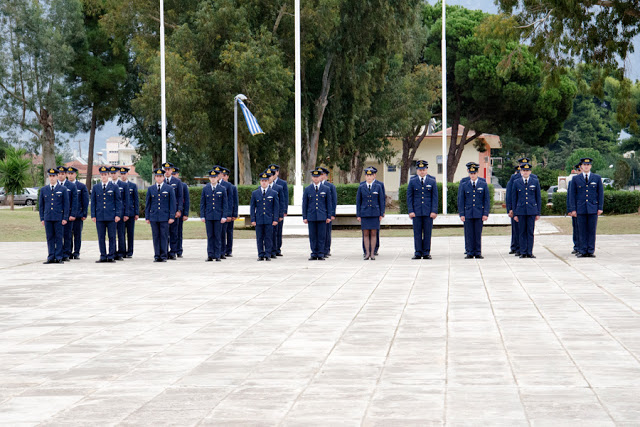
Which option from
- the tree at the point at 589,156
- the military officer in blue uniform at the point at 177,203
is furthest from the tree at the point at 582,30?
the tree at the point at 589,156

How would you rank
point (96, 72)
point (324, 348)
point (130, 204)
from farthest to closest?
1. point (96, 72)
2. point (130, 204)
3. point (324, 348)

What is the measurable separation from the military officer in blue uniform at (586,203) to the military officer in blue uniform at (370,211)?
370 centimetres

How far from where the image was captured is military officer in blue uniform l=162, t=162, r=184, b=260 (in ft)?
63.4

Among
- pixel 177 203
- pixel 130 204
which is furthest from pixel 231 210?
pixel 130 204

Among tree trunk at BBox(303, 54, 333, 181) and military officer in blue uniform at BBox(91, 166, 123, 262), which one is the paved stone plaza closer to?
military officer in blue uniform at BBox(91, 166, 123, 262)

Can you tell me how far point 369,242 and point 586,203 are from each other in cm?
428

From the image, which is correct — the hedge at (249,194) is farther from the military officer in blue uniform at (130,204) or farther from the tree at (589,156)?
the tree at (589,156)

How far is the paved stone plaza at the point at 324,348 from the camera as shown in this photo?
19.2 feet

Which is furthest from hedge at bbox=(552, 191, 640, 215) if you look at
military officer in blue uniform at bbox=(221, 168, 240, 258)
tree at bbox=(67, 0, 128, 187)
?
tree at bbox=(67, 0, 128, 187)

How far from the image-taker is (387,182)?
76000mm

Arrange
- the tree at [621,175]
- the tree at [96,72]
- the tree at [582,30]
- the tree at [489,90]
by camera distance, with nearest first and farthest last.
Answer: the tree at [582,30] → the tree at [621,175] → the tree at [489,90] → the tree at [96,72]

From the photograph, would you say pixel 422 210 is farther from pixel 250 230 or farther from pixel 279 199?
pixel 250 230

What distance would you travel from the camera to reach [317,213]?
18703 millimetres

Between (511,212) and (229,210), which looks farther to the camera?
(229,210)
